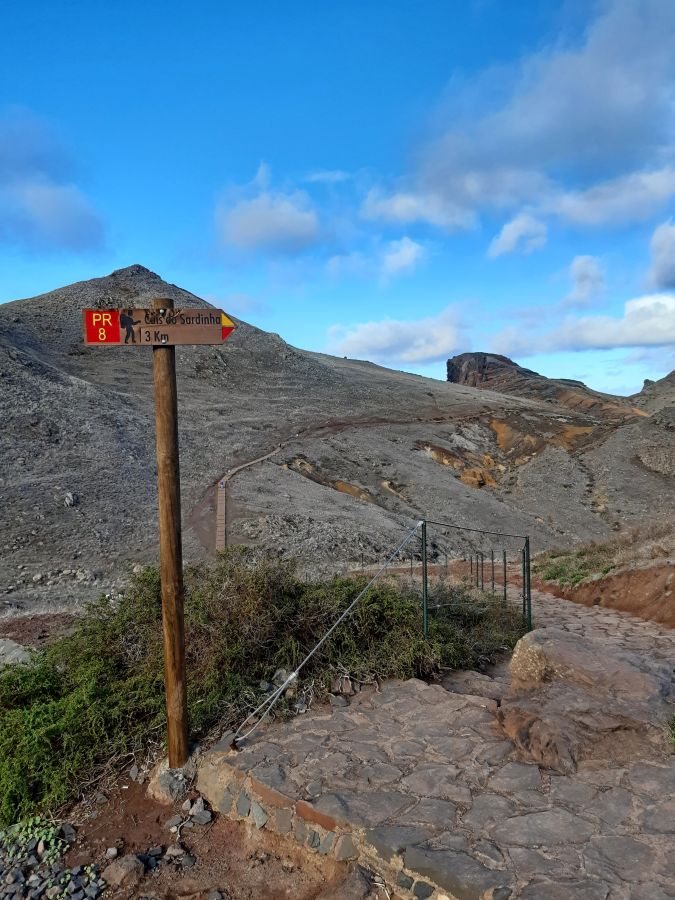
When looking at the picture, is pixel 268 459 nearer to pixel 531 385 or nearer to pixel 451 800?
pixel 451 800

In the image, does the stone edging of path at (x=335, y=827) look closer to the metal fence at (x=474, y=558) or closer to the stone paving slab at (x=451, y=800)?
the stone paving slab at (x=451, y=800)

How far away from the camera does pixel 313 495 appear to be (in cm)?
1767

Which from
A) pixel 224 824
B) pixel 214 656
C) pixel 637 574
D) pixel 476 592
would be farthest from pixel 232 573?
pixel 637 574

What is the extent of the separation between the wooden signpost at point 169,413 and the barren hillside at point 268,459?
5.86 m

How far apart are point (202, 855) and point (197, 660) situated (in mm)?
1604

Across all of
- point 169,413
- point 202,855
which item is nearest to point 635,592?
point 202,855

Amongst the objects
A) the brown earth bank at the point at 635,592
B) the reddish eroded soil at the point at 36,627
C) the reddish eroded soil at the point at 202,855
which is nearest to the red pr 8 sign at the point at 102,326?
the reddish eroded soil at the point at 202,855

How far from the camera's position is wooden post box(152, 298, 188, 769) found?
4.39 m

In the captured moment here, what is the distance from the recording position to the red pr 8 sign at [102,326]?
4.31 metres

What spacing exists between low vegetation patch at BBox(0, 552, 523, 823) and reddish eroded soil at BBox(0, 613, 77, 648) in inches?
86.2

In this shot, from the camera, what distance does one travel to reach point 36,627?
331 inches

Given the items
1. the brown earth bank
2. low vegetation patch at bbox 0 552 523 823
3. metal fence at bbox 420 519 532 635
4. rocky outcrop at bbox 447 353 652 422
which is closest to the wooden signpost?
low vegetation patch at bbox 0 552 523 823

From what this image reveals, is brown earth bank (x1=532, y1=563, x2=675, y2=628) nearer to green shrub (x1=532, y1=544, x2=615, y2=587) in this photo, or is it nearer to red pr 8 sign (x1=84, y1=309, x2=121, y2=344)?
green shrub (x1=532, y1=544, x2=615, y2=587)

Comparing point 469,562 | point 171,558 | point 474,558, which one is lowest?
point 474,558
